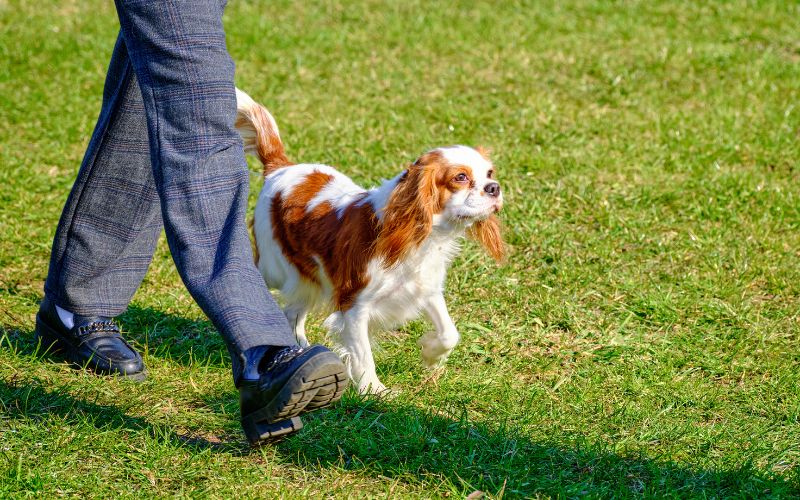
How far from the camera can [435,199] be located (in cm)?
354

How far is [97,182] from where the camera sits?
3.46m

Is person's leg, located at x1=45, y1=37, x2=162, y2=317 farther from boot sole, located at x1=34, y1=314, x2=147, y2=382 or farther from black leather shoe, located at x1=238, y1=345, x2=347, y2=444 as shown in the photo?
black leather shoe, located at x1=238, y1=345, x2=347, y2=444

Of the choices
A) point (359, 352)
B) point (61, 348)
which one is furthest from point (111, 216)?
point (359, 352)

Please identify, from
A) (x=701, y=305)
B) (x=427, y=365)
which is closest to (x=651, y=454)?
(x=427, y=365)

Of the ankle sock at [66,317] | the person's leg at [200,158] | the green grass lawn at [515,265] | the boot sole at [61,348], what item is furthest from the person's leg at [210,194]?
the ankle sock at [66,317]

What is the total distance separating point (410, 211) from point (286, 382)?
1.10 meters

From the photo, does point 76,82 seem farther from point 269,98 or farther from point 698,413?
point 698,413

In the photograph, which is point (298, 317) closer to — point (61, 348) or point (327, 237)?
point (327, 237)

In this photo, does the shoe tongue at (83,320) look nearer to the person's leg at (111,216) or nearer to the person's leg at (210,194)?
the person's leg at (111,216)

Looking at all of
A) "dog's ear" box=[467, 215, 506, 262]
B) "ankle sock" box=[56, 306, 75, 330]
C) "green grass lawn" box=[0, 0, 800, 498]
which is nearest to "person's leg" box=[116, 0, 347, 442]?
"green grass lawn" box=[0, 0, 800, 498]

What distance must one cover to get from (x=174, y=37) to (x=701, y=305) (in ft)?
9.39

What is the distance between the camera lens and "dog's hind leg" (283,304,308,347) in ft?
13.7

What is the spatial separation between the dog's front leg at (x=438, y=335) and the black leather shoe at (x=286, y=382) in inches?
44.1

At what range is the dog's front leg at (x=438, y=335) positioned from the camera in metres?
3.76
